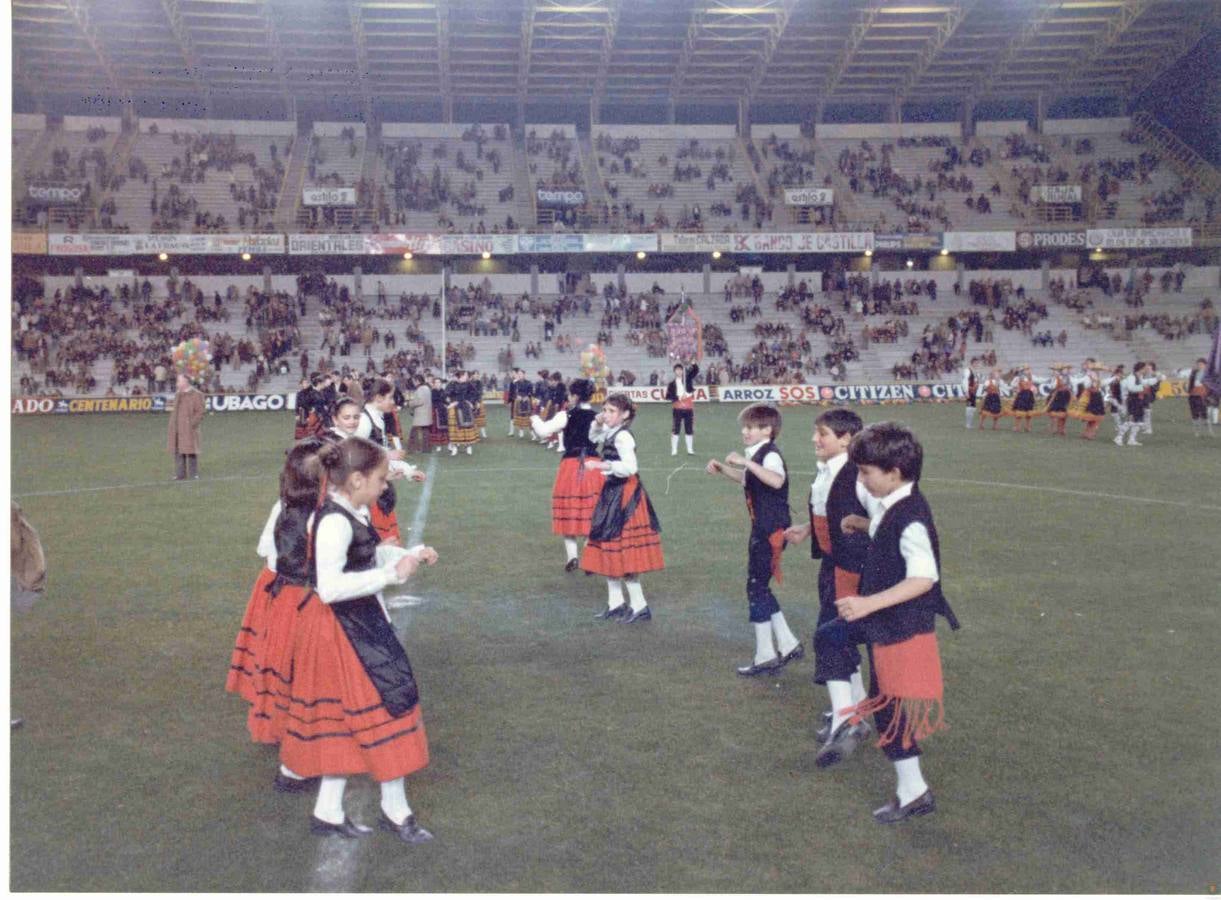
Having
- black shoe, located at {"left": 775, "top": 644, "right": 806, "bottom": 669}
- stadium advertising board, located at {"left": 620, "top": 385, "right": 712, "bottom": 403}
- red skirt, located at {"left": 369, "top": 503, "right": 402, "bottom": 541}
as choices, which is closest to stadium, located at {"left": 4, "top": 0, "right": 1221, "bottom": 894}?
black shoe, located at {"left": 775, "top": 644, "right": 806, "bottom": 669}

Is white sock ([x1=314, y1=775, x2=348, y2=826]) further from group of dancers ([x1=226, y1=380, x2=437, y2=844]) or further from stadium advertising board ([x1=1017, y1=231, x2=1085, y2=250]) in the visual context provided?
stadium advertising board ([x1=1017, y1=231, x2=1085, y2=250])

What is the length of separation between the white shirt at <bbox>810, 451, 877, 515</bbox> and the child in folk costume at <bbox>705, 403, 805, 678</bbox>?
15.7 inches

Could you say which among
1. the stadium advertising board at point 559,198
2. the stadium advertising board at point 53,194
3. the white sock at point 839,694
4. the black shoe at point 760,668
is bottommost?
the black shoe at point 760,668

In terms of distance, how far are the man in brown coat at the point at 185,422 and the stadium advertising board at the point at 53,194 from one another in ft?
106

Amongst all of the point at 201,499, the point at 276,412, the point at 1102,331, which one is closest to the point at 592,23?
the point at 276,412

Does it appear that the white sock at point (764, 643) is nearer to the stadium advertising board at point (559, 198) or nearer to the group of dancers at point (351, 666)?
the group of dancers at point (351, 666)

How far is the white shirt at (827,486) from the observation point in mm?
4695

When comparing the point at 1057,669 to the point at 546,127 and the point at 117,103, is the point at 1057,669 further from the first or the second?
the point at 117,103

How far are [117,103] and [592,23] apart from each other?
75.1 ft

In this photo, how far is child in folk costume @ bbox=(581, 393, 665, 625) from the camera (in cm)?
684

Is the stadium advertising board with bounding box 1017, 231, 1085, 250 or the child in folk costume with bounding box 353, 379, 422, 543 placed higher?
the stadium advertising board with bounding box 1017, 231, 1085, 250

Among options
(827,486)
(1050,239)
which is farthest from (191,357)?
(1050,239)

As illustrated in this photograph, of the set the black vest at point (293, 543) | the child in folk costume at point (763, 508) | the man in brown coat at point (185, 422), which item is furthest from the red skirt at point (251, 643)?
the man in brown coat at point (185, 422)

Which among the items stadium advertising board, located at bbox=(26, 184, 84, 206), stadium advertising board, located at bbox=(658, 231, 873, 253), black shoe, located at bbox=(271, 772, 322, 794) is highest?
stadium advertising board, located at bbox=(26, 184, 84, 206)
